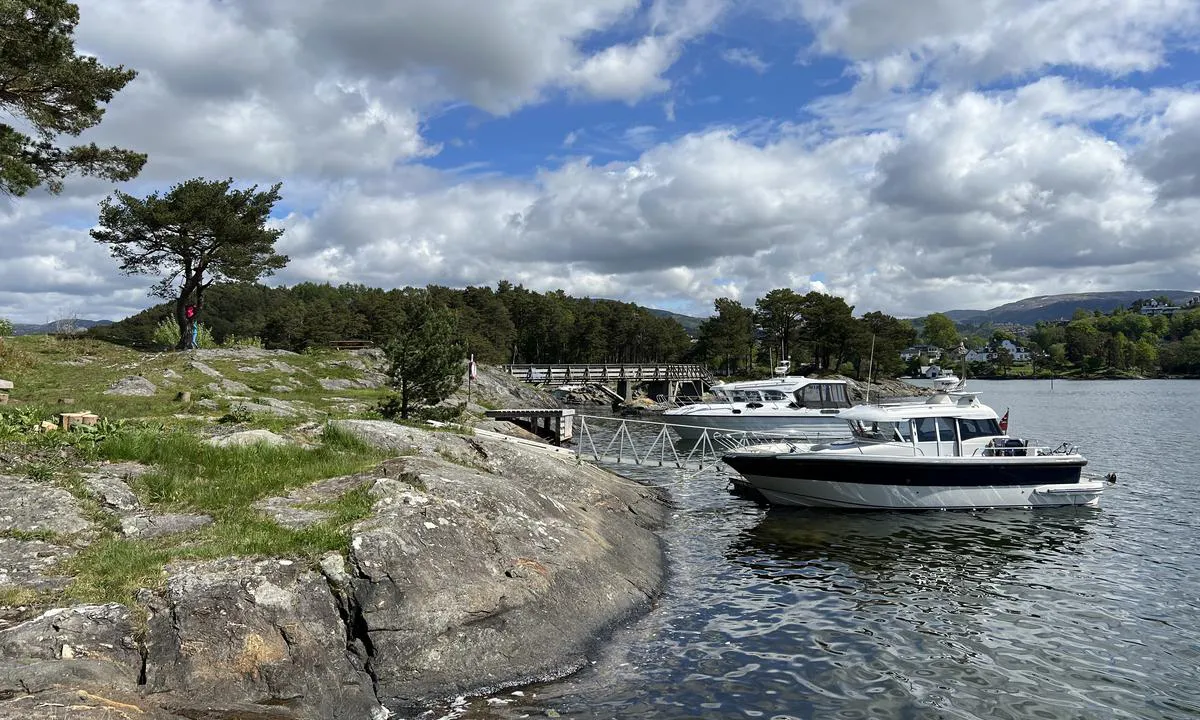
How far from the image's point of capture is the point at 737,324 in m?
105

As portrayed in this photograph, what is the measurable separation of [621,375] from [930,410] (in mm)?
57940

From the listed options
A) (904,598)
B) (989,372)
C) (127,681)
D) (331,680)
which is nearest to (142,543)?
(127,681)

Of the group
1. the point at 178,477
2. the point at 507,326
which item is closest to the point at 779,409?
the point at 178,477

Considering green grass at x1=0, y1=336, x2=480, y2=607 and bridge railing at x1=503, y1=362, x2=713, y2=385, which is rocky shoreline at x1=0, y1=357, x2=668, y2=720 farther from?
bridge railing at x1=503, y1=362, x2=713, y2=385

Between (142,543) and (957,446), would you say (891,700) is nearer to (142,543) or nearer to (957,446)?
(142,543)

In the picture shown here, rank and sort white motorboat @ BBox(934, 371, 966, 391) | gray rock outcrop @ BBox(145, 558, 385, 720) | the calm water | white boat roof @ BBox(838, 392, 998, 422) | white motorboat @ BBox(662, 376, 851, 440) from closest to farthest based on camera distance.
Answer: gray rock outcrop @ BBox(145, 558, 385, 720), the calm water, white boat roof @ BBox(838, 392, 998, 422), white motorboat @ BBox(934, 371, 966, 391), white motorboat @ BBox(662, 376, 851, 440)

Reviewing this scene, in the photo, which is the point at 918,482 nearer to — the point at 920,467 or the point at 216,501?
the point at 920,467

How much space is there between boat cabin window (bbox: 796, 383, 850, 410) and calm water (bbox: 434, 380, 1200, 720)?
2070cm

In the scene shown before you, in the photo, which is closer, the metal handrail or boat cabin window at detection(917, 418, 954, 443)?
boat cabin window at detection(917, 418, 954, 443)

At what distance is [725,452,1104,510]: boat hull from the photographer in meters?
20.7

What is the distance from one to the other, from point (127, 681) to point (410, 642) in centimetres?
285

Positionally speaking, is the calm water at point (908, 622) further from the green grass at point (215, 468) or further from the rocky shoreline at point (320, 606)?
the green grass at point (215, 468)

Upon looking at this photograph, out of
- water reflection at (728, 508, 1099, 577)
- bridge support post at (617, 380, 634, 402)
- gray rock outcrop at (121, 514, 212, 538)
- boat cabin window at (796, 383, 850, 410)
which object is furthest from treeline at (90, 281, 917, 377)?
gray rock outcrop at (121, 514, 212, 538)

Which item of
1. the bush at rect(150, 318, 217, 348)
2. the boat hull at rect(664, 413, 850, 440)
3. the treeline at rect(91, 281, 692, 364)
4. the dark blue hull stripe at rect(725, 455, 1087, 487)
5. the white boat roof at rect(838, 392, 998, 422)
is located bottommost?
the boat hull at rect(664, 413, 850, 440)
